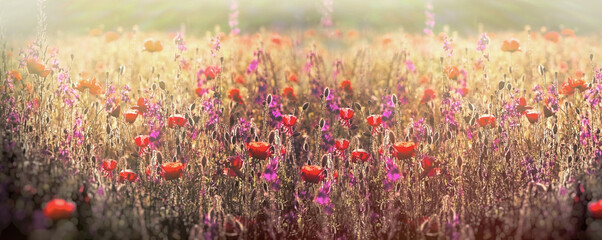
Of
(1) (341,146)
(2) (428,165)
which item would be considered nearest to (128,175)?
(1) (341,146)

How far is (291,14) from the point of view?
206 inches

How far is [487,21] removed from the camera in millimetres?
5016

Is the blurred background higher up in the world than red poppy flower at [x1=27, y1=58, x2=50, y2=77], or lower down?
higher up

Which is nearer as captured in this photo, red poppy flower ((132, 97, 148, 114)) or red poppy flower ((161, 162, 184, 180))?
red poppy flower ((161, 162, 184, 180))

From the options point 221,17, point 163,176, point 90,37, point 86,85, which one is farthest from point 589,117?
point 90,37

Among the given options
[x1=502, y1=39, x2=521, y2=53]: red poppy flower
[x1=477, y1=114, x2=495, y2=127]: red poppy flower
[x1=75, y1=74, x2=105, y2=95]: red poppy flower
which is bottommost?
[x1=477, y1=114, x2=495, y2=127]: red poppy flower

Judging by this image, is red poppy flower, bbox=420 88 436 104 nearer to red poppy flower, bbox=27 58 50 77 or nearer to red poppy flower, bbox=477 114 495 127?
red poppy flower, bbox=477 114 495 127

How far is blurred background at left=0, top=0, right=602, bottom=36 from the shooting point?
13.2 ft

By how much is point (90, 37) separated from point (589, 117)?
415 cm

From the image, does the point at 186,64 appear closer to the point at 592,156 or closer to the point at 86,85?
the point at 86,85

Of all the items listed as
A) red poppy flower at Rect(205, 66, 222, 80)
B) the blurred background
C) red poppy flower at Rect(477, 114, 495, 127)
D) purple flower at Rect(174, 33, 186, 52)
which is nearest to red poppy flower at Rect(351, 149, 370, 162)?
red poppy flower at Rect(477, 114, 495, 127)

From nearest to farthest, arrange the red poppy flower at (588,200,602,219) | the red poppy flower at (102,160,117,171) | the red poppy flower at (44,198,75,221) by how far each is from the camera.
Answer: the red poppy flower at (44,198,75,221) < the red poppy flower at (588,200,602,219) < the red poppy flower at (102,160,117,171)

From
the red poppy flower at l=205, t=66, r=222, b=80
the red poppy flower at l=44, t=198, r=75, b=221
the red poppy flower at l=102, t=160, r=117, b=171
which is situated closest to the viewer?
the red poppy flower at l=44, t=198, r=75, b=221

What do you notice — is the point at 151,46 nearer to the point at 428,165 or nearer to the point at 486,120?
the point at 428,165
